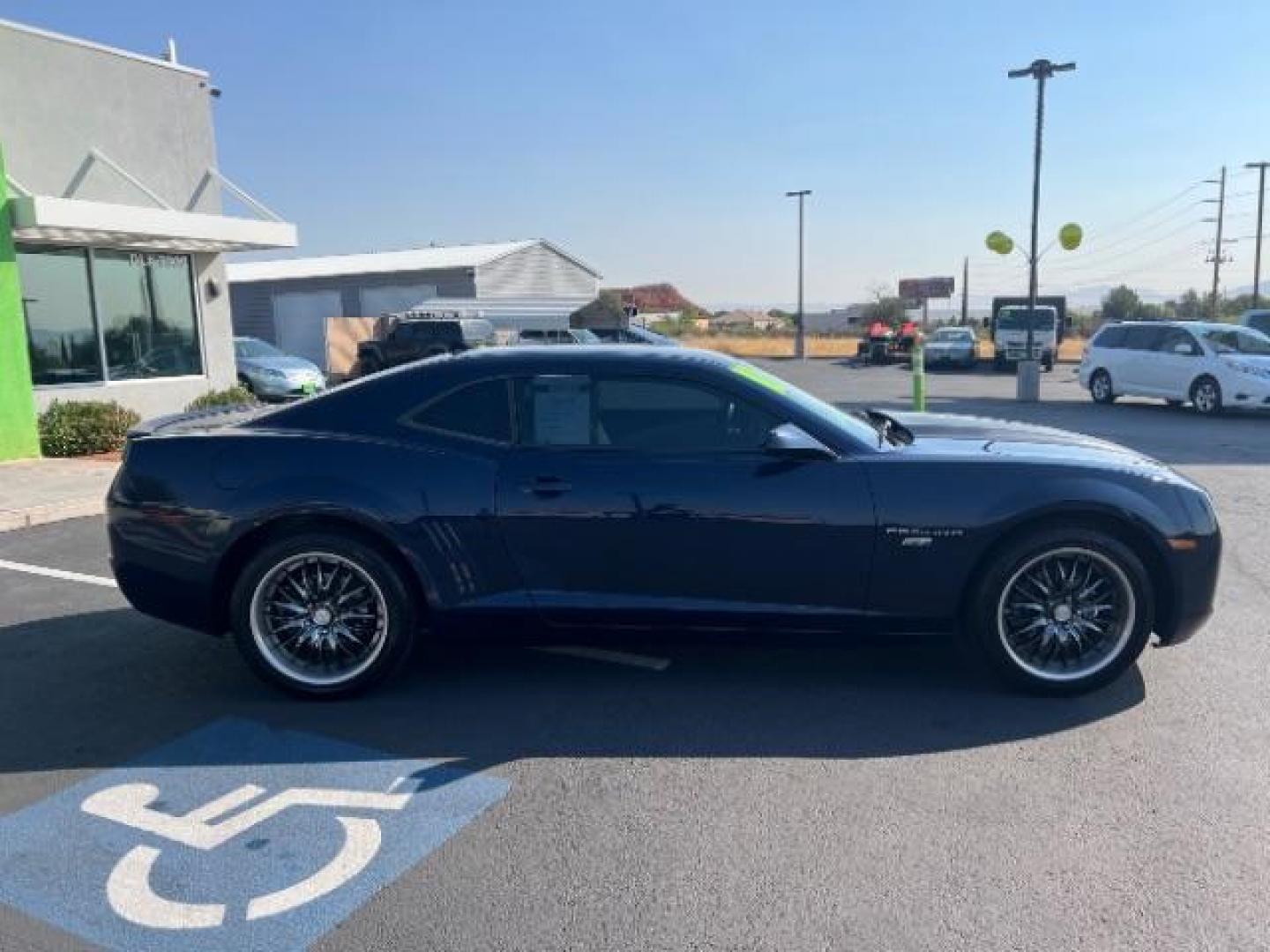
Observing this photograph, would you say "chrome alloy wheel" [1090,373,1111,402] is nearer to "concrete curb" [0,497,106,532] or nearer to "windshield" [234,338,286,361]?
"windshield" [234,338,286,361]

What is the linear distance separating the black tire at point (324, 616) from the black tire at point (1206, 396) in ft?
52.3

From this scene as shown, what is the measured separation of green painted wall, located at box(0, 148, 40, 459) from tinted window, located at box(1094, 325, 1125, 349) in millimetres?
17449

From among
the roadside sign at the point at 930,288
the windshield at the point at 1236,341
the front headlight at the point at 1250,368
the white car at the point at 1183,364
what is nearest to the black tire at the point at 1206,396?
the white car at the point at 1183,364

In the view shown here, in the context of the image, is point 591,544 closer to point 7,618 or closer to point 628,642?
point 628,642

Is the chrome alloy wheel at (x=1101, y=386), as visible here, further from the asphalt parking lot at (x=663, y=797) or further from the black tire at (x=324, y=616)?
the black tire at (x=324, y=616)

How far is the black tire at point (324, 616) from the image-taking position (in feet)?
13.7

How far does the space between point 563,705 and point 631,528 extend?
0.82m

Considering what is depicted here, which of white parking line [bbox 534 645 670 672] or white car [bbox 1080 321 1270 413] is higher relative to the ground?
white car [bbox 1080 321 1270 413]

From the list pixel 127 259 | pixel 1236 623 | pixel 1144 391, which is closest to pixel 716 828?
pixel 1236 623

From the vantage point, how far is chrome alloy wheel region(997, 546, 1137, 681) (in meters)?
4.13

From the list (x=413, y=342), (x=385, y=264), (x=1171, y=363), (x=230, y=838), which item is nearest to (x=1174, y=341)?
(x=1171, y=363)

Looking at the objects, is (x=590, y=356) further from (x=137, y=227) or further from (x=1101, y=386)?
(x=1101, y=386)

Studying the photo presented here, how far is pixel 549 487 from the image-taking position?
13.5 ft

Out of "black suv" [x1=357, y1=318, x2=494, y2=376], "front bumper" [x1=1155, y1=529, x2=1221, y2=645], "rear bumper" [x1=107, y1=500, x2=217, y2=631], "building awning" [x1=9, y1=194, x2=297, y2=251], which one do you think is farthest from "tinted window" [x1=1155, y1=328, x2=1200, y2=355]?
"rear bumper" [x1=107, y1=500, x2=217, y2=631]
